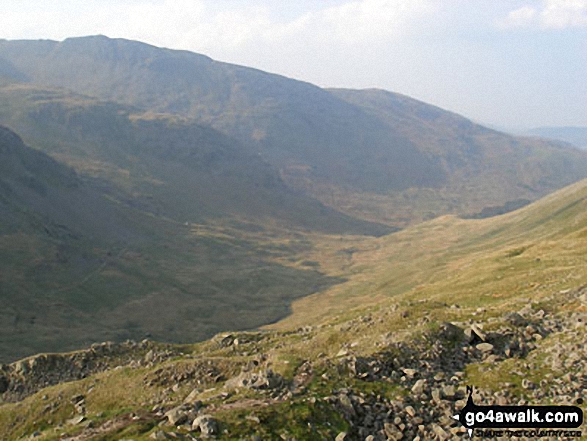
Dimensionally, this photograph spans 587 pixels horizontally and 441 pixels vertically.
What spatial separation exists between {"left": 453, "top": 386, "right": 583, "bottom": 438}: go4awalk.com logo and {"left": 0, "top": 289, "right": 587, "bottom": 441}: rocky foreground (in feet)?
1.77

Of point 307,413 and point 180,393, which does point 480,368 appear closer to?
point 307,413

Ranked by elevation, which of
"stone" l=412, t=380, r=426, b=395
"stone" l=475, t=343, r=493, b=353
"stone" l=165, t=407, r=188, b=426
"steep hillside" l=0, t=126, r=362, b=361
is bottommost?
"steep hillside" l=0, t=126, r=362, b=361

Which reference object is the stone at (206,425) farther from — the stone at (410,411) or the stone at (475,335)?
the stone at (475,335)

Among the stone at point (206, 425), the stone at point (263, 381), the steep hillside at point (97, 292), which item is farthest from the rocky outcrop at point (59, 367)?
the steep hillside at point (97, 292)

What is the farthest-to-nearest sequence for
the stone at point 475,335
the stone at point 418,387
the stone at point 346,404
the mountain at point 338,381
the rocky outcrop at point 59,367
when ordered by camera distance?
the rocky outcrop at point 59,367
the stone at point 475,335
the stone at point 418,387
the stone at point 346,404
the mountain at point 338,381

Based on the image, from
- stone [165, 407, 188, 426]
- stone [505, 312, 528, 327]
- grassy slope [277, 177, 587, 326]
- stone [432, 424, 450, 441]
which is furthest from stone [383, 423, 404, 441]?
grassy slope [277, 177, 587, 326]

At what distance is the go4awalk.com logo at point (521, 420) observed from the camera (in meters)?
18.7

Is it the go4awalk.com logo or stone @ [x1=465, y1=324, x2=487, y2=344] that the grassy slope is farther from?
the go4awalk.com logo

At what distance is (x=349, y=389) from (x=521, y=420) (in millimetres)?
6609

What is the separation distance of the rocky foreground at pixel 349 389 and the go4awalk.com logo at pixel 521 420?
1.77 ft

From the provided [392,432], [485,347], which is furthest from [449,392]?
[485,347]

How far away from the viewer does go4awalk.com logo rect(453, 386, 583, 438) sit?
61.3 ft

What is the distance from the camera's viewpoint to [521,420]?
19578 millimetres

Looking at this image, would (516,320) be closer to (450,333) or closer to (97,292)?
(450,333)
